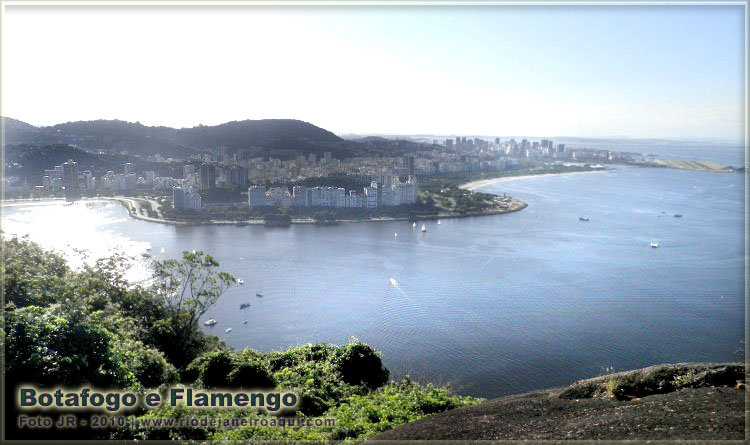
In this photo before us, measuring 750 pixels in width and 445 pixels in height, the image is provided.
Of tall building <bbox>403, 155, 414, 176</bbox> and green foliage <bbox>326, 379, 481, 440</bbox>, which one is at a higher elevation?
tall building <bbox>403, 155, 414, 176</bbox>

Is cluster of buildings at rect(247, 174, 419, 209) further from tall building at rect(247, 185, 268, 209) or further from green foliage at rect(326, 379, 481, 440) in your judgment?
green foliage at rect(326, 379, 481, 440)

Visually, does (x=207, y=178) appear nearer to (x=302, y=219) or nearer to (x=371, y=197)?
(x=302, y=219)

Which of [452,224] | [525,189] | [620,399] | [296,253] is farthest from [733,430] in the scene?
[525,189]

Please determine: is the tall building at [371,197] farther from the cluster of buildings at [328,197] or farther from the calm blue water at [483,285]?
the calm blue water at [483,285]

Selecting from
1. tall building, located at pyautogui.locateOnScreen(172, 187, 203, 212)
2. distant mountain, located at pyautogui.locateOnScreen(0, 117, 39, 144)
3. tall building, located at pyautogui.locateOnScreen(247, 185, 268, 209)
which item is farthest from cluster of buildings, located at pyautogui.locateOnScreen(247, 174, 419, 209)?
distant mountain, located at pyautogui.locateOnScreen(0, 117, 39, 144)

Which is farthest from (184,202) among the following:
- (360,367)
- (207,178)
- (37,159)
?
(360,367)

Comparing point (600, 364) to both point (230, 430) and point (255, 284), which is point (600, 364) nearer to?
point (230, 430)
